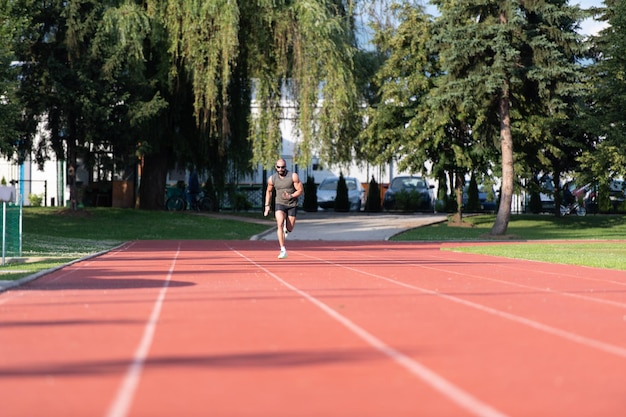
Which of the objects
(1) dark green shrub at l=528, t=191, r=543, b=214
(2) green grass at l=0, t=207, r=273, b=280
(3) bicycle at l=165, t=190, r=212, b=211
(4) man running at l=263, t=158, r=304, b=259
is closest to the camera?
(4) man running at l=263, t=158, r=304, b=259

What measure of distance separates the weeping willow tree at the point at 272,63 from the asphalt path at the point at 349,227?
2.68 metres

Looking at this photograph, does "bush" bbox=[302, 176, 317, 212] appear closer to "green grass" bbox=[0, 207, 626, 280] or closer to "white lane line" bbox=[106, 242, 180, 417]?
"green grass" bbox=[0, 207, 626, 280]

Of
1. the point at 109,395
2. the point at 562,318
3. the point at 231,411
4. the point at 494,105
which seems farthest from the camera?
the point at 494,105

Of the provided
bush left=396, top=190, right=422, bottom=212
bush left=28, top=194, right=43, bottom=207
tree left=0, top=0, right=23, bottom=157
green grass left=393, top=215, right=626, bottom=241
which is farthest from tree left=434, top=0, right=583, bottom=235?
bush left=28, top=194, right=43, bottom=207

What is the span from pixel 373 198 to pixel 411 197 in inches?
81.4

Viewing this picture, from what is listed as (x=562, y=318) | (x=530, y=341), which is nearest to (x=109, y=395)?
(x=530, y=341)

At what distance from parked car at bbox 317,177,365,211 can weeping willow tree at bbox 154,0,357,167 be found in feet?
61.6

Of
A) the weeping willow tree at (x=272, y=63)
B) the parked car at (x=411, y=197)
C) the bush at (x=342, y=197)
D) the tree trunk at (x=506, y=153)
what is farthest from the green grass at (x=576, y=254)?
the bush at (x=342, y=197)

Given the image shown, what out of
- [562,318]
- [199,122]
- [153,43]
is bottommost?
[562,318]

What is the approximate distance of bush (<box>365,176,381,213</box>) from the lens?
54.2 metres

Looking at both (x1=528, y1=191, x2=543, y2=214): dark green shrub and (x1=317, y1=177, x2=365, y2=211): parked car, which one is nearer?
(x1=317, y1=177, x2=365, y2=211): parked car

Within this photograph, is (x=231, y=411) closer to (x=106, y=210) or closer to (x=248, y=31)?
(x=248, y=31)

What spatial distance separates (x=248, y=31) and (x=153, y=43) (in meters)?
3.31

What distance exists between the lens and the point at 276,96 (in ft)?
114
